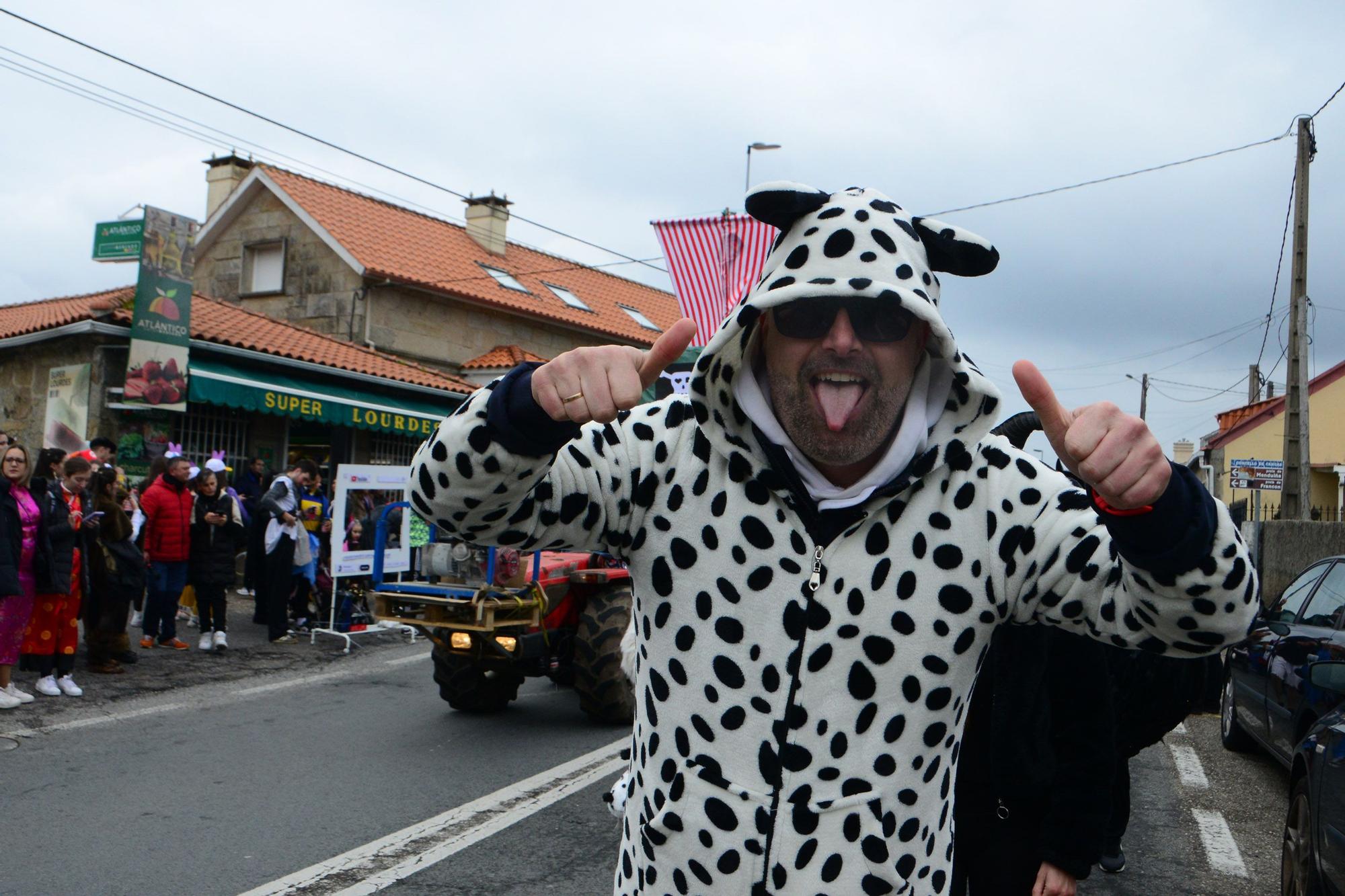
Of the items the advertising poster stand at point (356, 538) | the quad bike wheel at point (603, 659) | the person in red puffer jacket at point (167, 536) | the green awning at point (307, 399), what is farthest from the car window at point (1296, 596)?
the green awning at point (307, 399)

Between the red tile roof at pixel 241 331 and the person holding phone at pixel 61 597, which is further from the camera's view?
the red tile roof at pixel 241 331

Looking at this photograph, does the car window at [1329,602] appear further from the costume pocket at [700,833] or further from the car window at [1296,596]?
the costume pocket at [700,833]

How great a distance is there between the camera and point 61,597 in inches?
339

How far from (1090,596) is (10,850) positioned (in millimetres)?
5028

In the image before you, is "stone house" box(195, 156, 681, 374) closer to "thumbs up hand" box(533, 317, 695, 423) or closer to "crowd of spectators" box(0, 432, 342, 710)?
"crowd of spectators" box(0, 432, 342, 710)

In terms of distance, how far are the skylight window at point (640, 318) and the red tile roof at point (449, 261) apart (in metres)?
0.19

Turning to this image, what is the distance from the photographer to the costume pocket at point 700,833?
1.84 meters

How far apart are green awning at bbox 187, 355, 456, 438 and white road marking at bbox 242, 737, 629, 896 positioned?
10.5 m

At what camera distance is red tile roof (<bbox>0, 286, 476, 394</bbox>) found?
51.4 ft

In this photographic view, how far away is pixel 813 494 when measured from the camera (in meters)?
1.94

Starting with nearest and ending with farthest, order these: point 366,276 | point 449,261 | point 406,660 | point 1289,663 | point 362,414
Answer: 1. point 1289,663
2. point 406,660
3. point 362,414
4. point 366,276
5. point 449,261

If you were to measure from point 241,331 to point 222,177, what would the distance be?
9003mm

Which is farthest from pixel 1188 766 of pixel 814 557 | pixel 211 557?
pixel 211 557

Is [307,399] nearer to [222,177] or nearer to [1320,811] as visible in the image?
[222,177]
